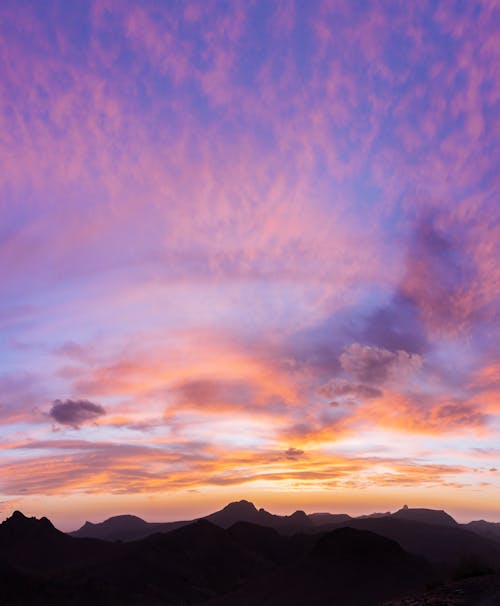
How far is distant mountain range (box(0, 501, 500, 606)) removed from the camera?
74.2 meters

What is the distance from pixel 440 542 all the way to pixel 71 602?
415 ft

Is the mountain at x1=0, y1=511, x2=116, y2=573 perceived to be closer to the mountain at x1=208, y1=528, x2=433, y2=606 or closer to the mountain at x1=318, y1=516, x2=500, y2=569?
the mountain at x1=208, y1=528, x2=433, y2=606

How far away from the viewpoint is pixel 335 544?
3415 inches

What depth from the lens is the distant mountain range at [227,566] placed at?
74188 mm

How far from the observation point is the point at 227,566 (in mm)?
125562

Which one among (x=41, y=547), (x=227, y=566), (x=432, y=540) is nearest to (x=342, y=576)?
(x=227, y=566)

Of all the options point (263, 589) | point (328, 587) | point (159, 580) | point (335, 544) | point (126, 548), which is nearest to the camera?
point (328, 587)

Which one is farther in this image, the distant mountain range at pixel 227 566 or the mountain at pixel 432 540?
the mountain at pixel 432 540

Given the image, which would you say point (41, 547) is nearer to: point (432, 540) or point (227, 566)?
point (227, 566)

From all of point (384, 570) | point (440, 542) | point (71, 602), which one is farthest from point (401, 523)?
point (71, 602)

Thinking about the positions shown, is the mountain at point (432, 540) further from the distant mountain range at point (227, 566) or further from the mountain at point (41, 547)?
the mountain at point (41, 547)

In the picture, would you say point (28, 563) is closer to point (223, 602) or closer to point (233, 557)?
point (233, 557)

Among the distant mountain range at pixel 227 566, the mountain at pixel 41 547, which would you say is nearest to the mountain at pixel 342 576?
the distant mountain range at pixel 227 566

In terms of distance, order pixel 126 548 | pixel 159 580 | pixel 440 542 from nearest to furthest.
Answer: pixel 159 580 → pixel 126 548 → pixel 440 542
